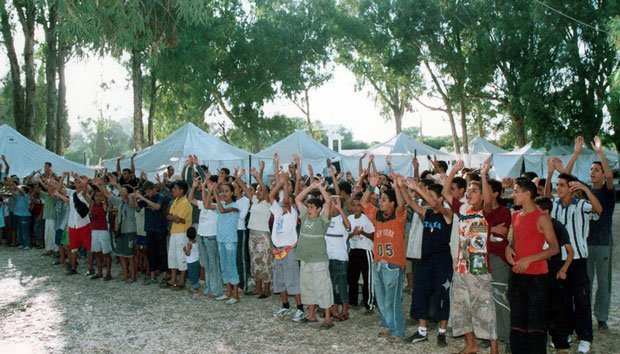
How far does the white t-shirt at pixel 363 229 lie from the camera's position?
6.94 meters

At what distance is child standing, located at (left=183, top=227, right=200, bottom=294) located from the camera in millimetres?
8305

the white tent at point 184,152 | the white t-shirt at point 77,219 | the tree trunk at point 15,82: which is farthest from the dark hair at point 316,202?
the tree trunk at point 15,82

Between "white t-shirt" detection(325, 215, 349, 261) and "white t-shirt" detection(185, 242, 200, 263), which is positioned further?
"white t-shirt" detection(185, 242, 200, 263)

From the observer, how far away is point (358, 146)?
84750 mm

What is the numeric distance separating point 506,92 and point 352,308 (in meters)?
20.8

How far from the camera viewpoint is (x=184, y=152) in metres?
16.8

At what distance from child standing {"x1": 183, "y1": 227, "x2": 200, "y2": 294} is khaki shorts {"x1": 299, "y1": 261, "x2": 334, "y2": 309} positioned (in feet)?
8.15

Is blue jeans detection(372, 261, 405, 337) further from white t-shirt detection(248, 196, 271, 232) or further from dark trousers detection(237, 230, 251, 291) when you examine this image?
dark trousers detection(237, 230, 251, 291)

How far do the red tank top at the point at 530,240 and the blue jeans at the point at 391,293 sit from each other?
4.62ft

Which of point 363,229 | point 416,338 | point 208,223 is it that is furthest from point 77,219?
point 416,338

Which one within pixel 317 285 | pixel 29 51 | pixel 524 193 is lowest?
pixel 317 285

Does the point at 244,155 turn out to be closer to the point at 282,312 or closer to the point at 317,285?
the point at 282,312

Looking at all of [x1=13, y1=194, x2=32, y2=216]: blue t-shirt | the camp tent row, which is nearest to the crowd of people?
[x1=13, y1=194, x2=32, y2=216]: blue t-shirt

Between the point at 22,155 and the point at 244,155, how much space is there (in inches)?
275
